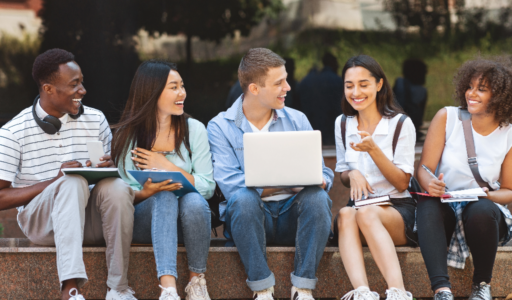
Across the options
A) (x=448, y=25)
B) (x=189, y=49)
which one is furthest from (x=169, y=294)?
(x=448, y=25)

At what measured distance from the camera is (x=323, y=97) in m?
5.52

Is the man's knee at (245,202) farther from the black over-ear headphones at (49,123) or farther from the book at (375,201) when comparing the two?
the black over-ear headphones at (49,123)

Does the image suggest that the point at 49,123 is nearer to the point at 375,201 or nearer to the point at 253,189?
the point at 253,189

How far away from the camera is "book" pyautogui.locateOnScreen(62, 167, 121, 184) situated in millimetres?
3076

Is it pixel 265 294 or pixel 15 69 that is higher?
pixel 15 69

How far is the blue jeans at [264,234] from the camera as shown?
319 cm

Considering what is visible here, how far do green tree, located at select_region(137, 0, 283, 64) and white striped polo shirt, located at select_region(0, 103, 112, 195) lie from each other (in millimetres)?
1991

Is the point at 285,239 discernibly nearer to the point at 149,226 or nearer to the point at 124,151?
the point at 149,226

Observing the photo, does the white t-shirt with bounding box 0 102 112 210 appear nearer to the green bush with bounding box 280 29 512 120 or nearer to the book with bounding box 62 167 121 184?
the book with bounding box 62 167 121 184

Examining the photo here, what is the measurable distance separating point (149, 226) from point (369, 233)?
1.30 metres

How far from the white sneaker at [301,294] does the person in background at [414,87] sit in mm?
2969

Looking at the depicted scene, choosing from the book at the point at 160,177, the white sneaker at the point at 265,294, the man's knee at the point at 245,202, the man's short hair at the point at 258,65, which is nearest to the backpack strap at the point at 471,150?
the man's short hair at the point at 258,65

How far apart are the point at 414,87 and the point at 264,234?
3077 millimetres

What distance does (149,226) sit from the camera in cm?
336
